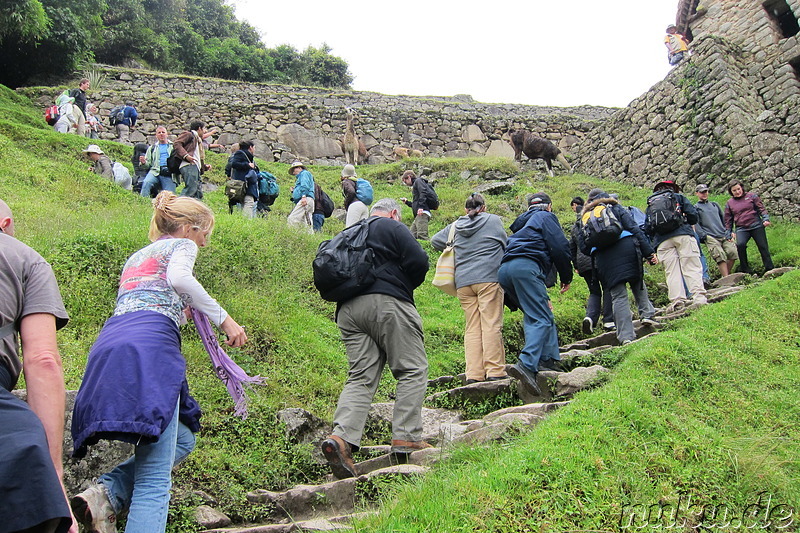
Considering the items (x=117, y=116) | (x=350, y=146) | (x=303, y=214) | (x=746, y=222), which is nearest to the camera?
(x=746, y=222)

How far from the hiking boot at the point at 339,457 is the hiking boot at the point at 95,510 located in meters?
1.27

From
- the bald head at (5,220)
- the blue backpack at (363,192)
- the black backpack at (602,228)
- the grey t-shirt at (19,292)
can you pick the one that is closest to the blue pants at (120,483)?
the grey t-shirt at (19,292)

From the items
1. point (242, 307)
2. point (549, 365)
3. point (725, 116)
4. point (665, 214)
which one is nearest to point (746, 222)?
point (665, 214)

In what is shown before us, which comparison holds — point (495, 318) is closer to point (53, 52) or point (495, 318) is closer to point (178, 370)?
point (178, 370)

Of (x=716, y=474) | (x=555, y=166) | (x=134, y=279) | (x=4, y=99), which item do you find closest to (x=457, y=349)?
(x=716, y=474)

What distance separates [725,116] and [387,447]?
12.0 metres

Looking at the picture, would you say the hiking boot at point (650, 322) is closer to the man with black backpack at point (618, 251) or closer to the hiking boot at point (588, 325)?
the man with black backpack at point (618, 251)

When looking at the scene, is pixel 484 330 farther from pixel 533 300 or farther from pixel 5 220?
pixel 5 220

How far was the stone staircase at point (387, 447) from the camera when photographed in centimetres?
369

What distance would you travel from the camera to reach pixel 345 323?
4496 mm

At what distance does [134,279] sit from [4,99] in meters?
17.0

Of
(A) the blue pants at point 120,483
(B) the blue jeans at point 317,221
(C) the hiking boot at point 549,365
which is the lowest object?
(C) the hiking boot at point 549,365

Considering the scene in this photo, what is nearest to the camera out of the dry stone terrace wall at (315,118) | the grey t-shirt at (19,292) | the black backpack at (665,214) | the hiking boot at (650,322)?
the grey t-shirt at (19,292)

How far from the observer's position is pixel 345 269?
4453mm
